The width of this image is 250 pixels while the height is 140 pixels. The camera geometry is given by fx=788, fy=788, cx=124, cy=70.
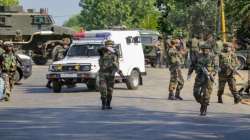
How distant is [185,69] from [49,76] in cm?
1605

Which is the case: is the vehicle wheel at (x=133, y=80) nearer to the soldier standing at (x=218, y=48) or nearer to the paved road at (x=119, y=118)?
the paved road at (x=119, y=118)

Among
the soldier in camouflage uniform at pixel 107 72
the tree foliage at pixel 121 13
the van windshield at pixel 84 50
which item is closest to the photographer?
the soldier in camouflage uniform at pixel 107 72

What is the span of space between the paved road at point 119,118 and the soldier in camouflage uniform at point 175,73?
0.38 metres

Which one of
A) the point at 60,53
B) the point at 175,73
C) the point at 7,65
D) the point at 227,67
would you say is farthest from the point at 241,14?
the point at 60,53

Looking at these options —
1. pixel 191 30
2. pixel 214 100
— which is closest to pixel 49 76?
pixel 214 100

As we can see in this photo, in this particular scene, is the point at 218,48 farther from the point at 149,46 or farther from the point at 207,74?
the point at 149,46

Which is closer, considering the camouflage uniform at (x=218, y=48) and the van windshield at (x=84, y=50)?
the camouflage uniform at (x=218, y=48)

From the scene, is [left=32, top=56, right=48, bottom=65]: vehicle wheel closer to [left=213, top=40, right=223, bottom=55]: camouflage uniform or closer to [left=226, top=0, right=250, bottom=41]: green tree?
[left=226, top=0, right=250, bottom=41]: green tree

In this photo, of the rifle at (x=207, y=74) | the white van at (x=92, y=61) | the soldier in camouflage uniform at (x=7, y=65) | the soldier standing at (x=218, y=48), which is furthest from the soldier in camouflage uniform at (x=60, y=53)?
the rifle at (x=207, y=74)

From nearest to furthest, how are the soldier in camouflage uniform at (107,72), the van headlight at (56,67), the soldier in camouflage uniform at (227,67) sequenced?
the soldier in camouflage uniform at (107,72), the soldier in camouflage uniform at (227,67), the van headlight at (56,67)

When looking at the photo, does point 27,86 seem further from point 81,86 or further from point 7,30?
point 7,30

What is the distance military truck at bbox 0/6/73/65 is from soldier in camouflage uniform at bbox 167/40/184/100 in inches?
913

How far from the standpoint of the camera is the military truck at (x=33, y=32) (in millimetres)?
45031

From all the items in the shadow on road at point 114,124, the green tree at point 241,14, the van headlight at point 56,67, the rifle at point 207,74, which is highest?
the green tree at point 241,14
